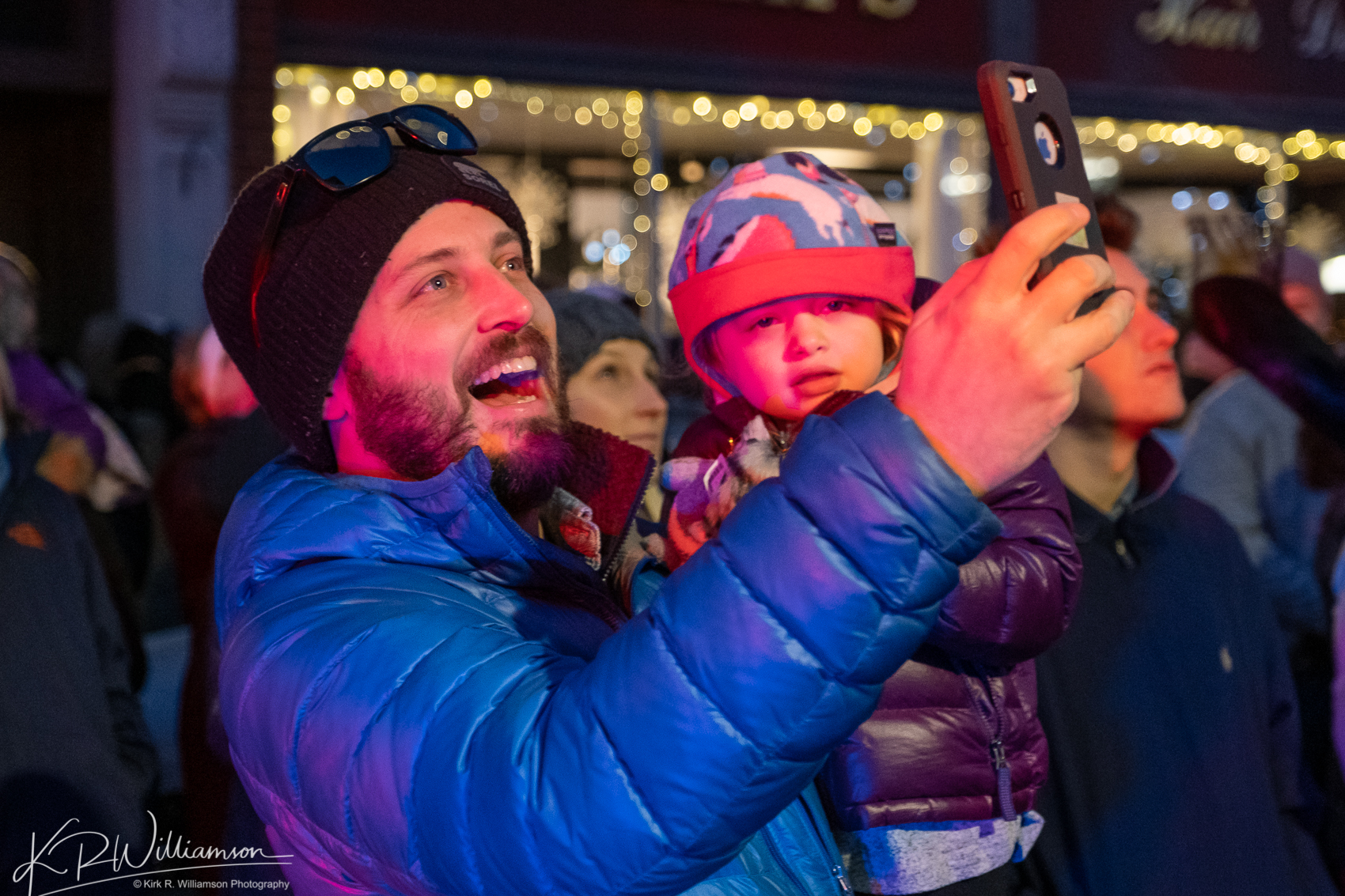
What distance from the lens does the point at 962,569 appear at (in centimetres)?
162

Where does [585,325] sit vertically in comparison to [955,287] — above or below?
below

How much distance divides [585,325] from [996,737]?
1812 mm

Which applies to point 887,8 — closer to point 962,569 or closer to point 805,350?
point 805,350

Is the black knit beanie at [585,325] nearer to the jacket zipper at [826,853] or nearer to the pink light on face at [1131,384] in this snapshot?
the pink light on face at [1131,384]

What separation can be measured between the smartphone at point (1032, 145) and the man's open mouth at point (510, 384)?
2.40 ft

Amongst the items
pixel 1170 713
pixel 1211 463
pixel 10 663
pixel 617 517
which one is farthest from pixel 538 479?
pixel 1211 463

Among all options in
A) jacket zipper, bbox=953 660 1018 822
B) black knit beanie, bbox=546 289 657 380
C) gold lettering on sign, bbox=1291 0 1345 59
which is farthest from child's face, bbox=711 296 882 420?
gold lettering on sign, bbox=1291 0 1345 59

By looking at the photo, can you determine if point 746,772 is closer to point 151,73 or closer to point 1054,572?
point 1054,572

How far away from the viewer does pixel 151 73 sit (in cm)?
758

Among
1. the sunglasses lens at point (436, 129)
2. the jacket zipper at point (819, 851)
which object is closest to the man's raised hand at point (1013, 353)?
the jacket zipper at point (819, 851)

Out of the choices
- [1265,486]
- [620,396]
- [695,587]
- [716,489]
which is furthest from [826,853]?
[1265,486]

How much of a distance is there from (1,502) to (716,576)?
2462mm

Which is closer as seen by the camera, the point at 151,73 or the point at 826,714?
the point at 826,714

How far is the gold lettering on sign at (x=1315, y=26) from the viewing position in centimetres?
1052
